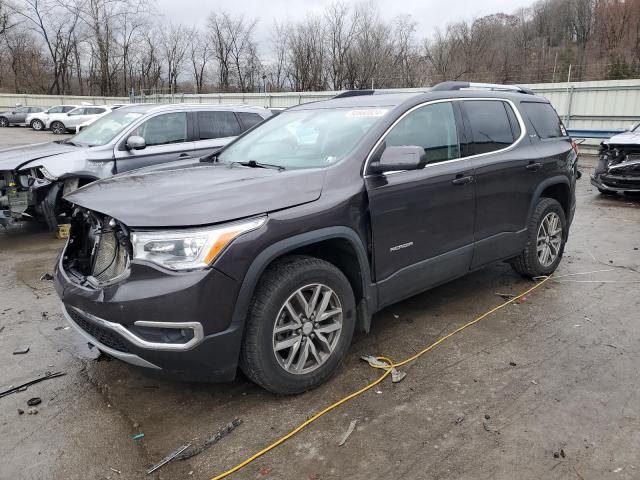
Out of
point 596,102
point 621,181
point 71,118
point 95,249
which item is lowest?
point 621,181

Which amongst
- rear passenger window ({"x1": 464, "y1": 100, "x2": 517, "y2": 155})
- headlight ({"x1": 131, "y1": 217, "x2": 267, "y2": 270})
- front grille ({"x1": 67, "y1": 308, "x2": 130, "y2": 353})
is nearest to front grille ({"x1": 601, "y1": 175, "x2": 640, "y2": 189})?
rear passenger window ({"x1": 464, "y1": 100, "x2": 517, "y2": 155})

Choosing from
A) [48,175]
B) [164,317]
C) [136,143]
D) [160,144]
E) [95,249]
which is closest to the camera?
[164,317]

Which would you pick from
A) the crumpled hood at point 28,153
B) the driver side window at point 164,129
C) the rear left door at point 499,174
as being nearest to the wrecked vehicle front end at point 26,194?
the crumpled hood at point 28,153

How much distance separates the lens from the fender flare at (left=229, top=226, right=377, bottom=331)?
271 cm

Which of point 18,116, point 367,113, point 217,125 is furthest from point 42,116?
point 367,113

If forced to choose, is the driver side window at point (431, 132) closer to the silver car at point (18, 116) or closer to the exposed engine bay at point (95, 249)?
the exposed engine bay at point (95, 249)

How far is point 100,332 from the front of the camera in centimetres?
286

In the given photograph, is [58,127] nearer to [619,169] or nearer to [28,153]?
[28,153]

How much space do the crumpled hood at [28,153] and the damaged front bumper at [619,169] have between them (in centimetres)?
929

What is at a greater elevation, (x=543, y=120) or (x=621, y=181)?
(x=543, y=120)

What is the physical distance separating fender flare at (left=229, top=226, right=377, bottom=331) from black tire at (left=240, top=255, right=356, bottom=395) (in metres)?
0.08

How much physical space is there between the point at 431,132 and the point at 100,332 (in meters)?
2.69

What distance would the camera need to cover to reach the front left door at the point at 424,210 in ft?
11.2

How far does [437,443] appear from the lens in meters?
2.67
